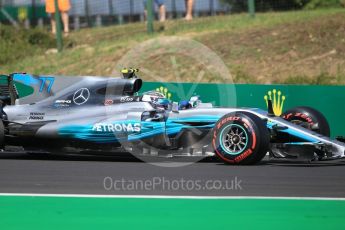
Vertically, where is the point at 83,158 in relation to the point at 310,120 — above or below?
below

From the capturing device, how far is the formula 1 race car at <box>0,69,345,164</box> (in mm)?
11469

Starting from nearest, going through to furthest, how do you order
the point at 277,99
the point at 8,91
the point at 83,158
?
the point at 83,158 < the point at 8,91 < the point at 277,99

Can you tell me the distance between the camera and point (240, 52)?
24.0m

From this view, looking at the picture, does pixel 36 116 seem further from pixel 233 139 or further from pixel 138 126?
pixel 233 139

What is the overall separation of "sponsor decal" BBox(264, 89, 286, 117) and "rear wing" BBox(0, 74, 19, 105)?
15.8 ft

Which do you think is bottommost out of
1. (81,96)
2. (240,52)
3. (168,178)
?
(168,178)

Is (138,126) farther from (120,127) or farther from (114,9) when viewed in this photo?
(114,9)

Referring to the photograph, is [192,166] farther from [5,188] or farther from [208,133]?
[5,188]

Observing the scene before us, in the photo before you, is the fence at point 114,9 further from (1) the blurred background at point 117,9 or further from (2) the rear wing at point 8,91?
(2) the rear wing at point 8,91

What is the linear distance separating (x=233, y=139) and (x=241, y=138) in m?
0.11

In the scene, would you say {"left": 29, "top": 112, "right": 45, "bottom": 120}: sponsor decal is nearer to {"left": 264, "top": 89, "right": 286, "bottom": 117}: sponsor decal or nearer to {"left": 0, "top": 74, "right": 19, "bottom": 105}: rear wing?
{"left": 0, "top": 74, "right": 19, "bottom": 105}: rear wing

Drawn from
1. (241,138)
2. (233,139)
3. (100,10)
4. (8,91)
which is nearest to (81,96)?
(8,91)

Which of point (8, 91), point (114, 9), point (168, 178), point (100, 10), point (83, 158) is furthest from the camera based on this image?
point (114, 9)

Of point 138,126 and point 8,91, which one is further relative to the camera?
point 8,91
